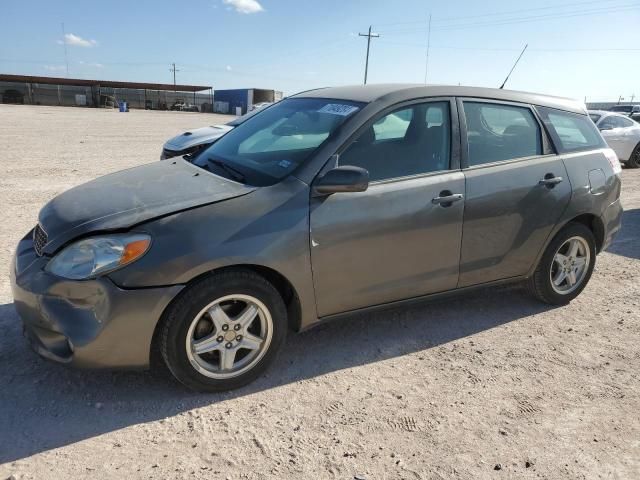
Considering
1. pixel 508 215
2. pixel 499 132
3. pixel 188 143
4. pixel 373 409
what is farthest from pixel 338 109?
pixel 188 143

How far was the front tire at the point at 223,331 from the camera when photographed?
107 inches

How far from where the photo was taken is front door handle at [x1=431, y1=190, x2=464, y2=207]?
3.41 metres

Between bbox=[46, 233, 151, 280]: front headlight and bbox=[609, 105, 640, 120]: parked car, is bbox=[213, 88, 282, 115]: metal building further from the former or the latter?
bbox=[46, 233, 151, 280]: front headlight

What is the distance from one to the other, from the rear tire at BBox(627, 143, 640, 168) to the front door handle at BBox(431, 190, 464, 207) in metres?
12.0

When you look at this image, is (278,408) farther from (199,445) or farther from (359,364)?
(359,364)

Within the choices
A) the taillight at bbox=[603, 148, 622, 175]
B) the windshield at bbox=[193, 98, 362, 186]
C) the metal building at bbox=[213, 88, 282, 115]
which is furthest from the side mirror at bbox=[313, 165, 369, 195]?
the metal building at bbox=[213, 88, 282, 115]

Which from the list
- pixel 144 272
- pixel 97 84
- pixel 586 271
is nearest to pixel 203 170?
pixel 144 272

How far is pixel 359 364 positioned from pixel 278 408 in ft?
2.31

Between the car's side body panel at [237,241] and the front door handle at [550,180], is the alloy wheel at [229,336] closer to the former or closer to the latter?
the car's side body panel at [237,241]

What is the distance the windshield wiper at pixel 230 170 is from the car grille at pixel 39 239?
112cm

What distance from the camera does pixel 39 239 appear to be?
9.69 feet

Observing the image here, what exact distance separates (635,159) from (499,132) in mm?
11717

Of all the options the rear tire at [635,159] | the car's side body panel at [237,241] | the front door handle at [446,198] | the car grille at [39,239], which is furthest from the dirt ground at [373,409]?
the rear tire at [635,159]

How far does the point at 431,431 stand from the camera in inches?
107
